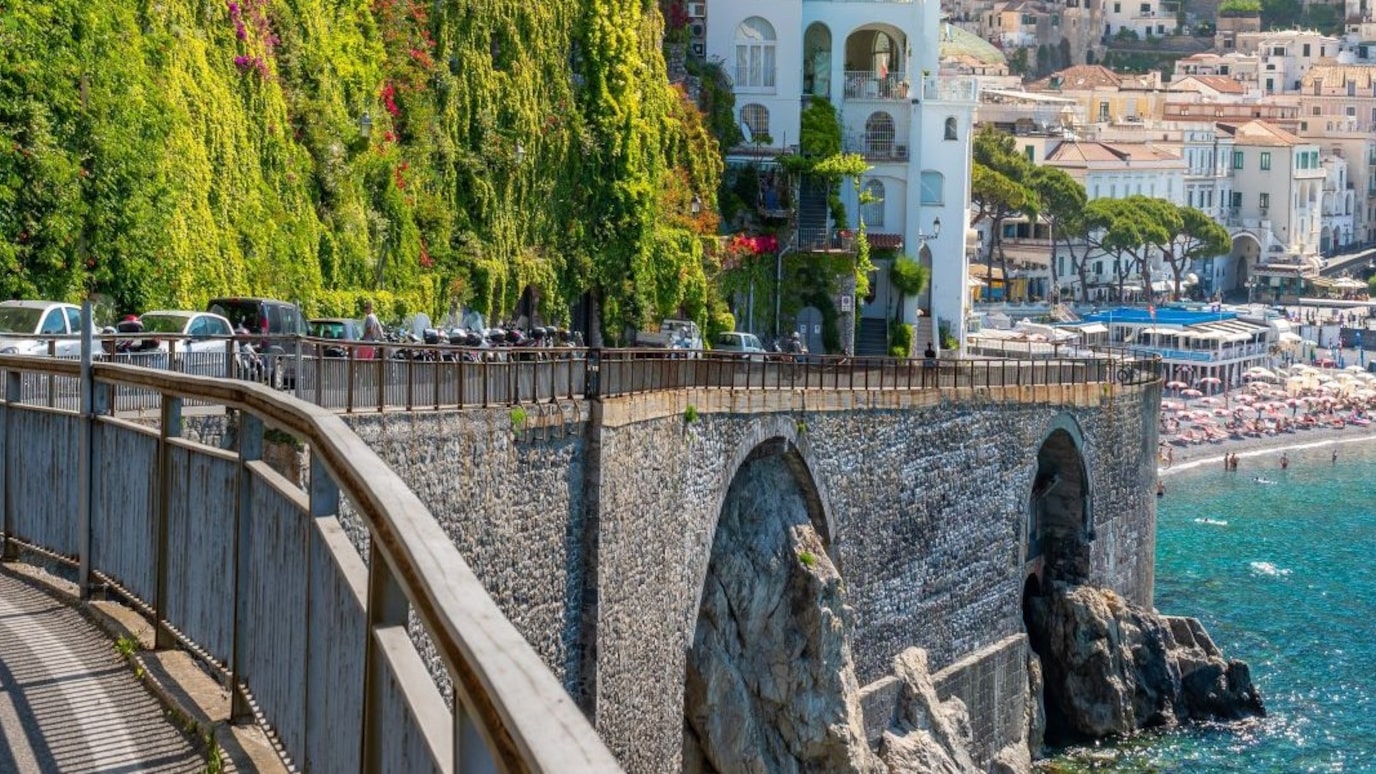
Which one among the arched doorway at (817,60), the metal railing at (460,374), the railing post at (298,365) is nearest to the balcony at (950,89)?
the arched doorway at (817,60)

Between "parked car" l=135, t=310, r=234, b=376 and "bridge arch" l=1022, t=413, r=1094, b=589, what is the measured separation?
24.1 metres

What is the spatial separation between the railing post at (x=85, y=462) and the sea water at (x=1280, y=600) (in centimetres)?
3335

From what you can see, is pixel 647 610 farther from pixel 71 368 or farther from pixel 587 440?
pixel 71 368

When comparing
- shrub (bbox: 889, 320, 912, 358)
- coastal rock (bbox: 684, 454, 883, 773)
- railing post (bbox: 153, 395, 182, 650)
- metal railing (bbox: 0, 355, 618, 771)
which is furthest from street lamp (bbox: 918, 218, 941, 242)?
railing post (bbox: 153, 395, 182, 650)

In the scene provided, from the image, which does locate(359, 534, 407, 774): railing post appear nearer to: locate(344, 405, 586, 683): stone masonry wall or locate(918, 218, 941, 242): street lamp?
locate(344, 405, 586, 683): stone masonry wall

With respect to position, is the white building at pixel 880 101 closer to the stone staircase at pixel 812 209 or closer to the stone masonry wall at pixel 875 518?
the stone staircase at pixel 812 209

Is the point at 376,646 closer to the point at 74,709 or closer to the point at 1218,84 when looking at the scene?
the point at 74,709

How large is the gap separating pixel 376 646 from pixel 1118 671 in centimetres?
4125

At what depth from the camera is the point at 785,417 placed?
3428 centimetres

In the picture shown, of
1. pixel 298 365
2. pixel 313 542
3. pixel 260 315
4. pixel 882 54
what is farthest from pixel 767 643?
pixel 882 54

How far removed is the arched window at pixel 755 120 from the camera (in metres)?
62.0

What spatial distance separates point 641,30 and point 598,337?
7.79m

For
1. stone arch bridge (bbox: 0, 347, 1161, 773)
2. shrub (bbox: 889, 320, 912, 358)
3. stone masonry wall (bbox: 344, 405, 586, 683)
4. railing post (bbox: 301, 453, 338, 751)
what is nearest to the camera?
stone arch bridge (bbox: 0, 347, 1161, 773)

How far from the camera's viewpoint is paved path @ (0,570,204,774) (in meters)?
8.59
